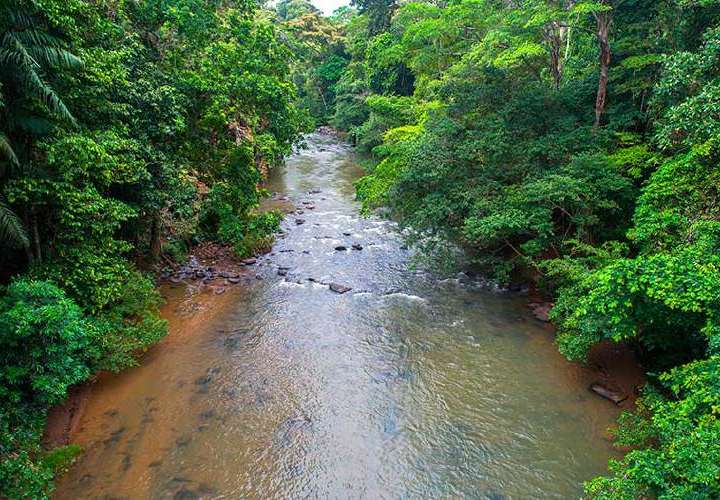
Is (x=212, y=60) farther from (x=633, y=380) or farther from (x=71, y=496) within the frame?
(x=633, y=380)

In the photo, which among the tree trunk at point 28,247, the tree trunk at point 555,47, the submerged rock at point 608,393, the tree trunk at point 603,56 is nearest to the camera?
the tree trunk at point 28,247

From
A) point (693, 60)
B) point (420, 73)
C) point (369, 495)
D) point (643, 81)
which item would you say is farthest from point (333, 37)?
point (369, 495)

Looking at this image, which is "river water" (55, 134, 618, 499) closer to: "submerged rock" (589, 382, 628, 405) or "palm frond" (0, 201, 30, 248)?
"submerged rock" (589, 382, 628, 405)

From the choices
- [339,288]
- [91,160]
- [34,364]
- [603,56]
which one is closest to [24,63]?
[91,160]

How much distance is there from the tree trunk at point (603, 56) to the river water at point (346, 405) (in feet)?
21.1

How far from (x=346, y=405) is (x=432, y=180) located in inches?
332

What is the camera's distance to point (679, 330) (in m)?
8.77

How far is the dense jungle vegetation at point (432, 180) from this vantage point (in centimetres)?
732

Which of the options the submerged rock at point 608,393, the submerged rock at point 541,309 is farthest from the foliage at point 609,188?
the submerged rock at point 608,393

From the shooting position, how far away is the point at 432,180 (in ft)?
49.6

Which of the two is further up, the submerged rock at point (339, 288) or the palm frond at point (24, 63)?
the palm frond at point (24, 63)

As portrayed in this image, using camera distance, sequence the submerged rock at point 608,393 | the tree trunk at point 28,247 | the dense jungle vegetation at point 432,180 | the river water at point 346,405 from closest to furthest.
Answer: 1. the dense jungle vegetation at point 432,180
2. the river water at point 346,405
3. the tree trunk at point 28,247
4. the submerged rock at point 608,393

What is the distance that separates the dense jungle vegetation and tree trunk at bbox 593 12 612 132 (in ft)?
0.24

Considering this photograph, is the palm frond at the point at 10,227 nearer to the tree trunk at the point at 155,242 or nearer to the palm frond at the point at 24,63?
the palm frond at the point at 24,63
